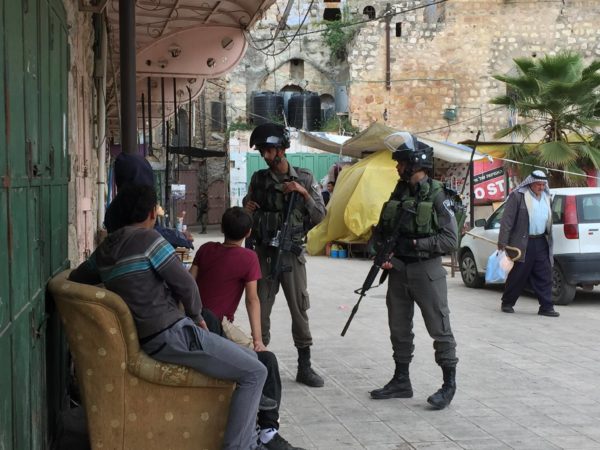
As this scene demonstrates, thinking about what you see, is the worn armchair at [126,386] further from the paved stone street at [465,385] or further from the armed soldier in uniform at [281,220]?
the armed soldier in uniform at [281,220]

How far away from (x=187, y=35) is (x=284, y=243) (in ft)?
15.7

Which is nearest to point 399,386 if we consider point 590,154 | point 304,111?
point 590,154

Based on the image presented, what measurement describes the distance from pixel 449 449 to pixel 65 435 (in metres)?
2.26

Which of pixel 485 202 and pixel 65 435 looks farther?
pixel 485 202

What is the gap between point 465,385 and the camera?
6.57 metres

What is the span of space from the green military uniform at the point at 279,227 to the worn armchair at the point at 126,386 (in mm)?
2219

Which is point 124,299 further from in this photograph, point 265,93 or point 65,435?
point 265,93

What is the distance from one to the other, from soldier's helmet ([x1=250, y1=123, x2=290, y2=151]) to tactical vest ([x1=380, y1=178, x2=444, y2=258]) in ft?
3.29

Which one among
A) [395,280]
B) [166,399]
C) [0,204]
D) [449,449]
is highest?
[0,204]

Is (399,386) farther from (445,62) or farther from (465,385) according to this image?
(445,62)

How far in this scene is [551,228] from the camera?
1070 centimetres

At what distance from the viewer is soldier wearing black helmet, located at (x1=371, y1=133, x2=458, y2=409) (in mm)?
5852

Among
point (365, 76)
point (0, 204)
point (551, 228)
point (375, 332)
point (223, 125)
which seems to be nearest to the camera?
point (0, 204)

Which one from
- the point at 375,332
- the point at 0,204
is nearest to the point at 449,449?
the point at 0,204
